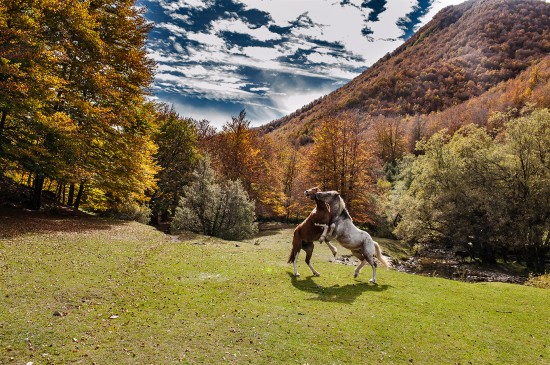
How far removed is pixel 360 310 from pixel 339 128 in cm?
3688

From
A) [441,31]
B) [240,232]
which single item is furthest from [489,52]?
[240,232]

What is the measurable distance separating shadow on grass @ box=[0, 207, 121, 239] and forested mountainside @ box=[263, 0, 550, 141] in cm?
9322

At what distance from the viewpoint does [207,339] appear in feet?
28.0

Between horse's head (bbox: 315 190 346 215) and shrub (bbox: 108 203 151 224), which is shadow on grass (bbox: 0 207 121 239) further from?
horse's head (bbox: 315 190 346 215)

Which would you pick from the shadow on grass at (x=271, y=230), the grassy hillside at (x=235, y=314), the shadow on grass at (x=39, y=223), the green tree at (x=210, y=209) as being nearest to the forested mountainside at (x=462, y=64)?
the shadow on grass at (x=271, y=230)

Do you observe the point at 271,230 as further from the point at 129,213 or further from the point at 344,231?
the point at 344,231

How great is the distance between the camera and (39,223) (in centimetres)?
2116

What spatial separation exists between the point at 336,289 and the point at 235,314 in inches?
199

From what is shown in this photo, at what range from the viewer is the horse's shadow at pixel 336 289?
12.0m

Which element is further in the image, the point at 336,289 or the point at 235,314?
the point at 336,289

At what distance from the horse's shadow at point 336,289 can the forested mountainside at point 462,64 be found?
98.2 meters

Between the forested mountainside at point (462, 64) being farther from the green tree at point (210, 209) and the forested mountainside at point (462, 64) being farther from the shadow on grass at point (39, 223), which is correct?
the shadow on grass at point (39, 223)

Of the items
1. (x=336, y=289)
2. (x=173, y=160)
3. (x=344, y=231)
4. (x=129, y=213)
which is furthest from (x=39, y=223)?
(x=173, y=160)

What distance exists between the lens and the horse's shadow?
12048mm
